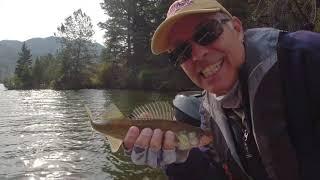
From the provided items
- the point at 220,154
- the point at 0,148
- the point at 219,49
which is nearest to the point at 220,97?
the point at 219,49

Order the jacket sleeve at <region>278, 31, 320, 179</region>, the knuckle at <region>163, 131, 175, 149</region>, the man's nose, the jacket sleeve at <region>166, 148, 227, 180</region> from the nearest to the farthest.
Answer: the jacket sleeve at <region>278, 31, 320, 179</region>, the man's nose, the knuckle at <region>163, 131, 175, 149</region>, the jacket sleeve at <region>166, 148, 227, 180</region>

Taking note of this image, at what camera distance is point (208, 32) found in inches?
124

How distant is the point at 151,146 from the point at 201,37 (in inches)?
34.0

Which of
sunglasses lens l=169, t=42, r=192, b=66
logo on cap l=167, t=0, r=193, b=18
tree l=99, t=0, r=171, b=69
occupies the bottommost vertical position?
sunglasses lens l=169, t=42, r=192, b=66

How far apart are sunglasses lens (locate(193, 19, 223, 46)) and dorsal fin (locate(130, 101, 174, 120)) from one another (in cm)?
61

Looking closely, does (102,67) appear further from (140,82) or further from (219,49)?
(219,49)

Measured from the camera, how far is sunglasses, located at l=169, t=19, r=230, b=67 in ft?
10.3

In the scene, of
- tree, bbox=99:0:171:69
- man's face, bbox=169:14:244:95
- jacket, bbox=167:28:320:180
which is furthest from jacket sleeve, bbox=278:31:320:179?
tree, bbox=99:0:171:69

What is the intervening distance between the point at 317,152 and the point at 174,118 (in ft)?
3.72

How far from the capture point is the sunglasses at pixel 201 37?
124 inches

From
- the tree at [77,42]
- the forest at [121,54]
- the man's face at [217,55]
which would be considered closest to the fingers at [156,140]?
the man's face at [217,55]

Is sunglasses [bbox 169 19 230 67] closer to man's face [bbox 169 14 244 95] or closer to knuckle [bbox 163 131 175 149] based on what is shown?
man's face [bbox 169 14 244 95]

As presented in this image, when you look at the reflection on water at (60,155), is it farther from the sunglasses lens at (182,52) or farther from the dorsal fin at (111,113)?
the sunglasses lens at (182,52)

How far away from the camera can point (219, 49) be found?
319 centimetres
